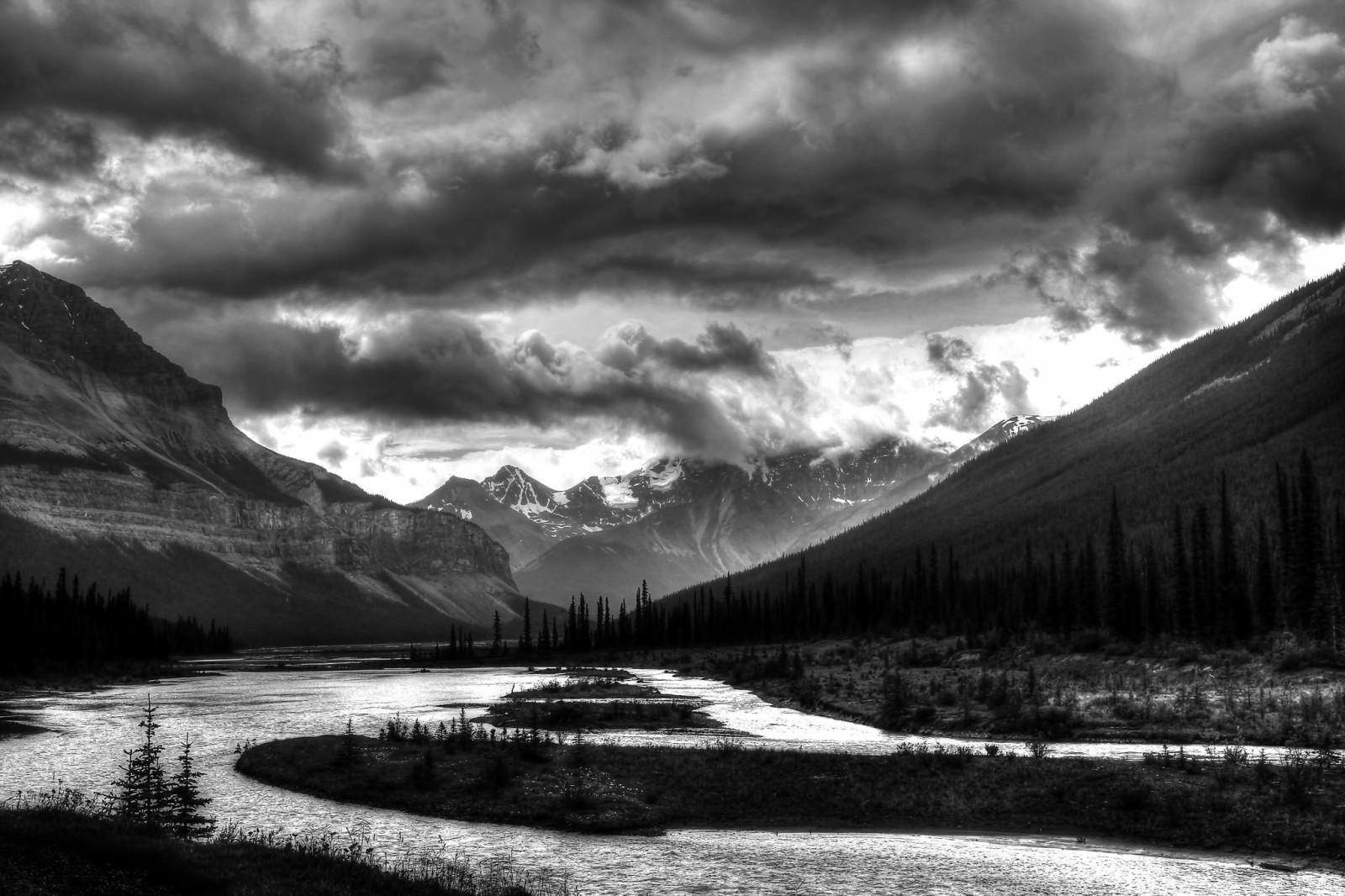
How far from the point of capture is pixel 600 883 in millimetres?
29078

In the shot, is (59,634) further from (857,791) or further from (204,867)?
(204,867)

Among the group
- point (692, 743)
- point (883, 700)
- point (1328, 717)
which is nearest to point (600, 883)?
point (692, 743)

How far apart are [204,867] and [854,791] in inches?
910

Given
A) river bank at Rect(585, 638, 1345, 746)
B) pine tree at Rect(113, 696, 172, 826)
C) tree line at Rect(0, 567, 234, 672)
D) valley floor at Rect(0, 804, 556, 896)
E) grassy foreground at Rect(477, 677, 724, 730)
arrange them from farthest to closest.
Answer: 1. tree line at Rect(0, 567, 234, 672)
2. grassy foreground at Rect(477, 677, 724, 730)
3. river bank at Rect(585, 638, 1345, 746)
4. pine tree at Rect(113, 696, 172, 826)
5. valley floor at Rect(0, 804, 556, 896)

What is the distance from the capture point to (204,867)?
26.1m

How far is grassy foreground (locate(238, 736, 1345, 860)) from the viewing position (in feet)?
112

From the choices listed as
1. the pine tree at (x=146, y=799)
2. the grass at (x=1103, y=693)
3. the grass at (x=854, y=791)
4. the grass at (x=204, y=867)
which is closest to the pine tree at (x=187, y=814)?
the pine tree at (x=146, y=799)

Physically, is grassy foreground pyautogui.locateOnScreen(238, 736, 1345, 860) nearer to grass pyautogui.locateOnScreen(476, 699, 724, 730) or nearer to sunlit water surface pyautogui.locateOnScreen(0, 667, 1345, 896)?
sunlit water surface pyautogui.locateOnScreen(0, 667, 1345, 896)

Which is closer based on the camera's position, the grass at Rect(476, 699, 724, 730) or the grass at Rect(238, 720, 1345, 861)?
the grass at Rect(238, 720, 1345, 861)

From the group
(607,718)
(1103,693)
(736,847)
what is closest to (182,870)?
(736,847)

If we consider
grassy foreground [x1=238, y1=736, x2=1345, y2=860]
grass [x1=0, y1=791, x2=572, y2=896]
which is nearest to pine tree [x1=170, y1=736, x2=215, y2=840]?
grass [x1=0, y1=791, x2=572, y2=896]

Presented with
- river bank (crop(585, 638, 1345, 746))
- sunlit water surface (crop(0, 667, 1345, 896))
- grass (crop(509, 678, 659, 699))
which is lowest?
grass (crop(509, 678, 659, 699))

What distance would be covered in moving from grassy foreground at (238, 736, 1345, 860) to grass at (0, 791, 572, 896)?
349 inches

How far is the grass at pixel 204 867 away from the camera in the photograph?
79.2 feet
